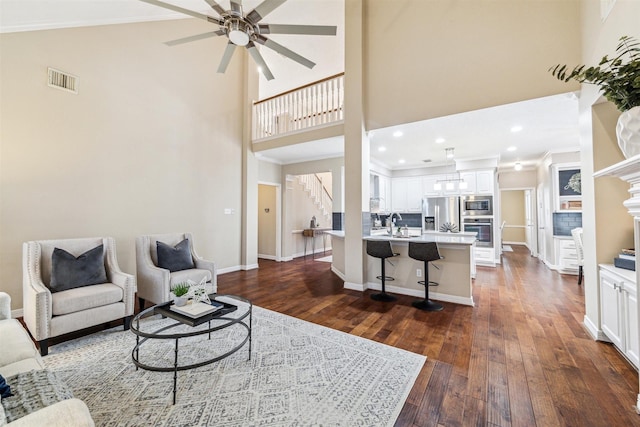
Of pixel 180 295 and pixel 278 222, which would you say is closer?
pixel 180 295

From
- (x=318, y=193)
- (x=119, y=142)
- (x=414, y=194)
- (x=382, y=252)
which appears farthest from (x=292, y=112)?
(x=414, y=194)

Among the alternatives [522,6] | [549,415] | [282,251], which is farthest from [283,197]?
[549,415]

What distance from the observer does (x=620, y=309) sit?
2354 mm

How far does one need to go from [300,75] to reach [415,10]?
378 centimetres

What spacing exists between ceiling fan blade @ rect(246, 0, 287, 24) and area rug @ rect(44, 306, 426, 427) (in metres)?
3.10

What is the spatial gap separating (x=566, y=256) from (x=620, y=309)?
4254mm

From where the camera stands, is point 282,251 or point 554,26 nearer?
point 554,26

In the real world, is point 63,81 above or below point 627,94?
above

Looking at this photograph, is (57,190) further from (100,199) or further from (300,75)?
(300,75)

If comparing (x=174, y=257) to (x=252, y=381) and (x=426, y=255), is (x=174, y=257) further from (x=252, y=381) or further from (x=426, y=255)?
(x=426, y=255)

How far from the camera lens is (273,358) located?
2.37 m

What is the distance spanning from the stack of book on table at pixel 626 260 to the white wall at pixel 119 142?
5.82m

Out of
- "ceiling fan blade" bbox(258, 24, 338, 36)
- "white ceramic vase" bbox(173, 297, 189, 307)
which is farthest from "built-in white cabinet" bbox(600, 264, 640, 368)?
"white ceramic vase" bbox(173, 297, 189, 307)

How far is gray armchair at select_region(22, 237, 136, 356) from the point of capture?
2441mm
